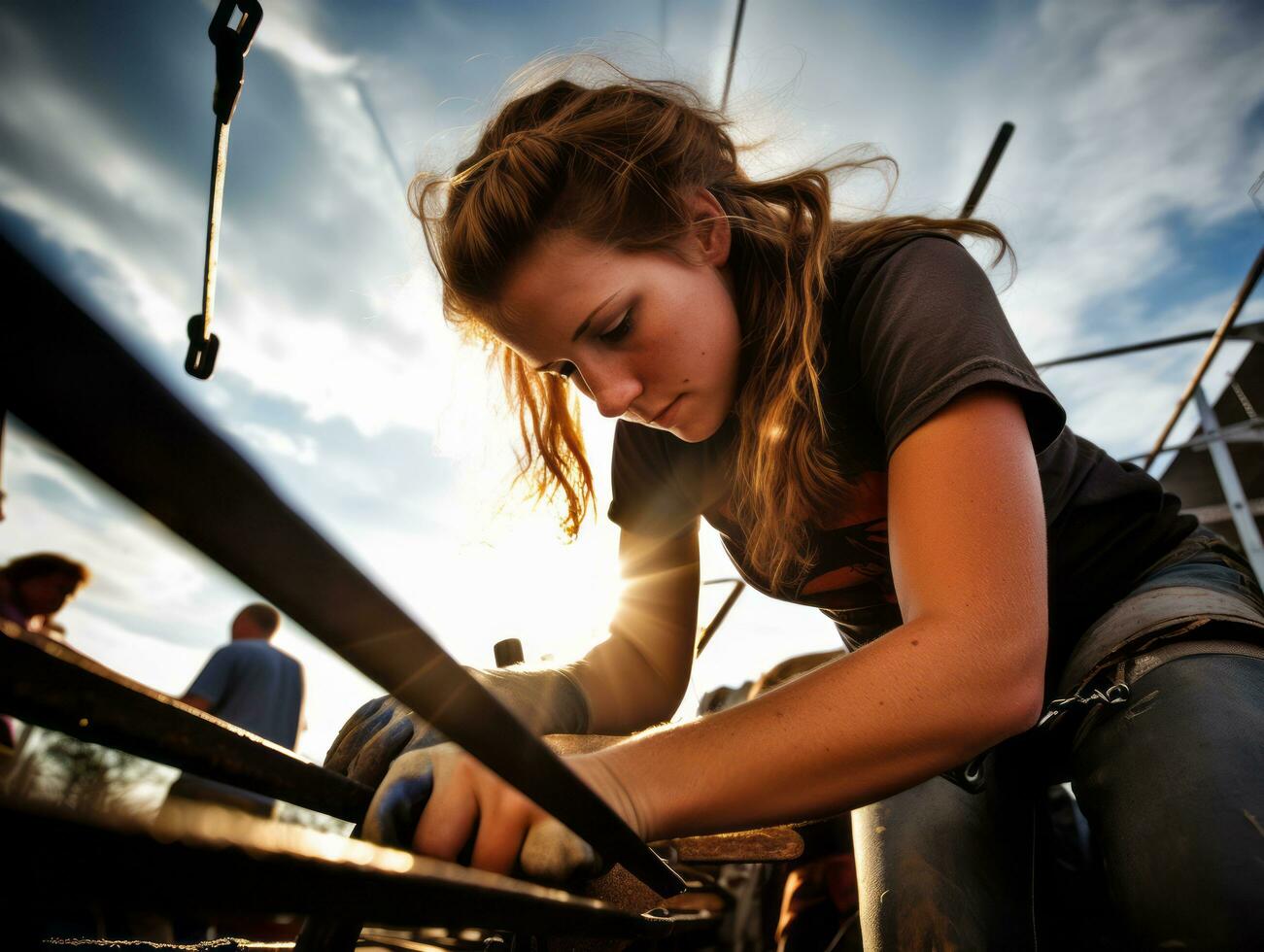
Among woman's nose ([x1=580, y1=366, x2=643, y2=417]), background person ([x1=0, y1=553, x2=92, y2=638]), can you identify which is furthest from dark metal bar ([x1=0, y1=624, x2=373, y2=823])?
background person ([x1=0, y1=553, x2=92, y2=638])

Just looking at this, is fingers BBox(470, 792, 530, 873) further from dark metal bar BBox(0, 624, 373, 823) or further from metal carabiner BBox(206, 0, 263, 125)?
metal carabiner BBox(206, 0, 263, 125)

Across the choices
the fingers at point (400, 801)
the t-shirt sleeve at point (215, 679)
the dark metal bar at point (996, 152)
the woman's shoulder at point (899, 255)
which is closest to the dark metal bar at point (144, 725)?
the fingers at point (400, 801)

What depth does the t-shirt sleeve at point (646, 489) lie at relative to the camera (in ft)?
5.59

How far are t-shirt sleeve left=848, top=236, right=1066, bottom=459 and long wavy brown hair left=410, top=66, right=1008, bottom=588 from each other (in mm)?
121

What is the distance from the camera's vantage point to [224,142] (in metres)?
1.15

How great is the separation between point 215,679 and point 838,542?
3666mm

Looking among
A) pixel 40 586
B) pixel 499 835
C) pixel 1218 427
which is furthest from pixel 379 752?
pixel 1218 427

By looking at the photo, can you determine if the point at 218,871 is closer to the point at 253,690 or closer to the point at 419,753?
the point at 419,753

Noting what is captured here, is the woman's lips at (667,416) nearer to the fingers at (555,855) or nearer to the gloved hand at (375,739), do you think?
the gloved hand at (375,739)

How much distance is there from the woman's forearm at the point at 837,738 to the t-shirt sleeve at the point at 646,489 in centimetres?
92

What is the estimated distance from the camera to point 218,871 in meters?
0.36

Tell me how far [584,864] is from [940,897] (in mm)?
946

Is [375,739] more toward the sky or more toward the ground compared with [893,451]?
more toward the ground

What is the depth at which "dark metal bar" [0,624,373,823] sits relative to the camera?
1.84 ft
